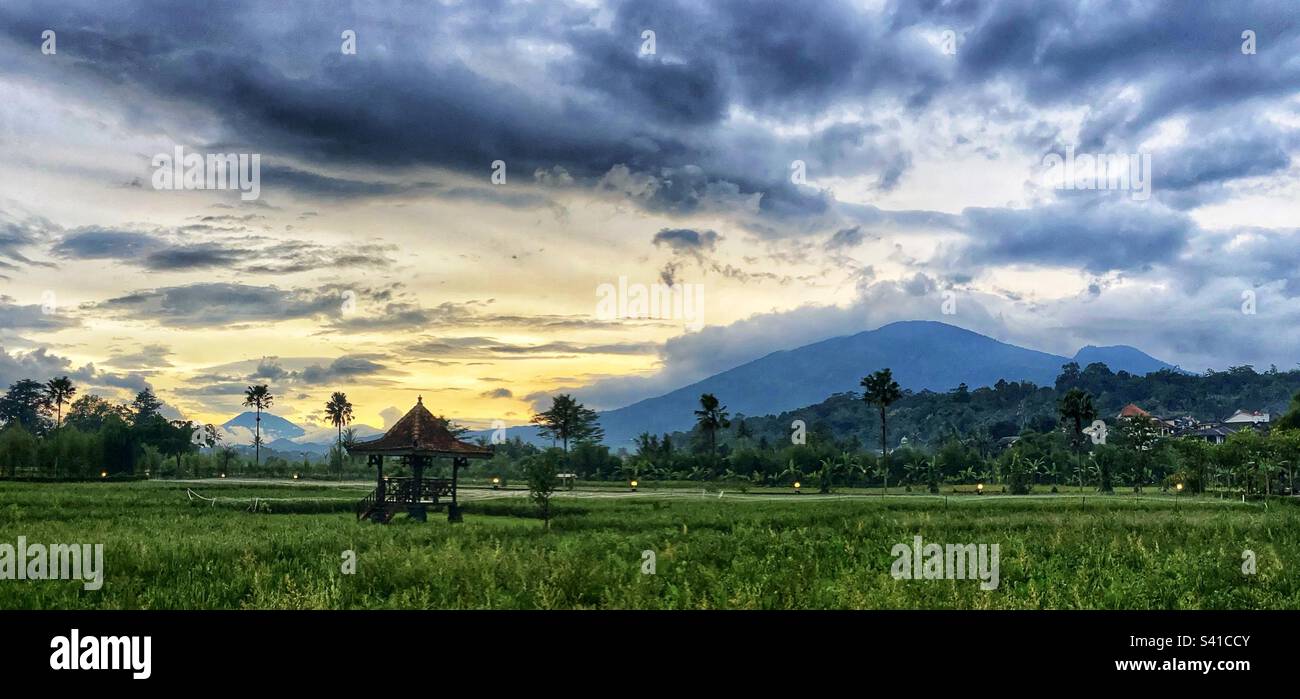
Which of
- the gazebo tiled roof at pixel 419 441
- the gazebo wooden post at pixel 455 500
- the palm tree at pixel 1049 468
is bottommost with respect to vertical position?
the palm tree at pixel 1049 468

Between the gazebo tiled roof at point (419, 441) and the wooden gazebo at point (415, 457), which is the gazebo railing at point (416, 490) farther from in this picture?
the gazebo tiled roof at point (419, 441)

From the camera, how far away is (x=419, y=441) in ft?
119

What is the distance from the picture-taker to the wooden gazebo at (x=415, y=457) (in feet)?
118

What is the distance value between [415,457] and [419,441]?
790 millimetres

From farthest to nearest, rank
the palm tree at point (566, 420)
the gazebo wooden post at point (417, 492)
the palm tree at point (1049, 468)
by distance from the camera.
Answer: the palm tree at point (1049, 468), the palm tree at point (566, 420), the gazebo wooden post at point (417, 492)

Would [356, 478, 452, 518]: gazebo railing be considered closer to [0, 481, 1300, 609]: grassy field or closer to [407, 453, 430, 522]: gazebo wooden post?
[407, 453, 430, 522]: gazebo wooden post

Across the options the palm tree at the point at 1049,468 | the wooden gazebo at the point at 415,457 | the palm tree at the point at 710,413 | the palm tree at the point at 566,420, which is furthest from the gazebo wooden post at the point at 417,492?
the palm tree at the point at 1049,468

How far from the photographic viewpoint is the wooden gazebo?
118ft

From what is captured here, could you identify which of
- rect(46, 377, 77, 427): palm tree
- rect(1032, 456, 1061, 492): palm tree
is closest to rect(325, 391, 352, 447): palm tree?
rect(46, 377, 77, 427): palm tree

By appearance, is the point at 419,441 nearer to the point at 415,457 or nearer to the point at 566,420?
the point at 415,457

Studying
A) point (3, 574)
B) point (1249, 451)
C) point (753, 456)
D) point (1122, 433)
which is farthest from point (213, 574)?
point (1122, 433)

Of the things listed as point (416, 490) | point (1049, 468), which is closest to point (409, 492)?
point (416, 490)

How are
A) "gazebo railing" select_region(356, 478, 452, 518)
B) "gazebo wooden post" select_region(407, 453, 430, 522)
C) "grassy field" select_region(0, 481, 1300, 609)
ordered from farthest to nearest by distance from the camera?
"gazebo railing" select_region(356, 478, 452, 518) < "gazebo wooden post" select_region(407, 453, 430, 522) < "grassy field" select_region(0, 481, 1300, 609)
